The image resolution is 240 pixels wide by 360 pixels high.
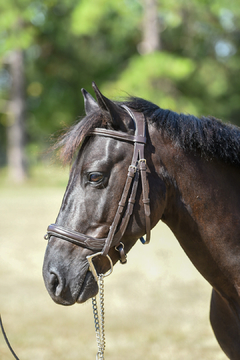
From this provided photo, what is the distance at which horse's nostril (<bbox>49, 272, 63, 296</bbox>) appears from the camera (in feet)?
6.22

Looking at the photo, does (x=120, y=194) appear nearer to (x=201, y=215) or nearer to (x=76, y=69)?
(x=201, y=215)

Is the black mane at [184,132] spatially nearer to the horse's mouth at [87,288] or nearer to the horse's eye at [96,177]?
the horse's eye at [96,177]

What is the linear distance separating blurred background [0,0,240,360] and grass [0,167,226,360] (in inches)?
0.8

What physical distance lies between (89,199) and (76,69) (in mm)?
23624

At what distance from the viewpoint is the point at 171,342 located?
431cm

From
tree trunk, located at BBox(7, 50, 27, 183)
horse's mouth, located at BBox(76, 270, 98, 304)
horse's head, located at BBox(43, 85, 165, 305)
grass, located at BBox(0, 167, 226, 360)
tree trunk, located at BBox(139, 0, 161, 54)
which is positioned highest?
tree trunk, located at BBox(139, 0, 161, 54)

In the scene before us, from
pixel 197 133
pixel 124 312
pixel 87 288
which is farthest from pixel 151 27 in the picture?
pixel 87 288

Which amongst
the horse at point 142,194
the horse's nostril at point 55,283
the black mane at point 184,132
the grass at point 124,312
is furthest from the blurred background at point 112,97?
the horse's nostril at point 55,283

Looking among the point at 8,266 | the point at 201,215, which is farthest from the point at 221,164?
the point at 8,266

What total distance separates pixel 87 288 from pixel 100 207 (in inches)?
17.3

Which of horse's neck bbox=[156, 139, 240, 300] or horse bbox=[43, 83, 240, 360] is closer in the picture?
horse bbox=[43, 83, 240, 360]

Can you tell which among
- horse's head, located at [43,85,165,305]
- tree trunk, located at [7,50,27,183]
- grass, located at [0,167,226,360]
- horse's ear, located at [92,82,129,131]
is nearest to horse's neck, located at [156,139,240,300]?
horse's head, located at [43,85,165,305]

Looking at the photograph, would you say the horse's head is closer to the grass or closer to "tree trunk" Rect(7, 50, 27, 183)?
the grass

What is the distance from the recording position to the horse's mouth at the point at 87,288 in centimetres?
193
